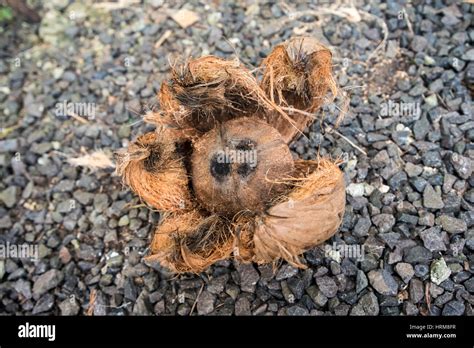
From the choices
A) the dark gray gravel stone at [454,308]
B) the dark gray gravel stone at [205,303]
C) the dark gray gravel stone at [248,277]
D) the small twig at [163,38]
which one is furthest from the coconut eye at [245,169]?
the small twig at [163,38]

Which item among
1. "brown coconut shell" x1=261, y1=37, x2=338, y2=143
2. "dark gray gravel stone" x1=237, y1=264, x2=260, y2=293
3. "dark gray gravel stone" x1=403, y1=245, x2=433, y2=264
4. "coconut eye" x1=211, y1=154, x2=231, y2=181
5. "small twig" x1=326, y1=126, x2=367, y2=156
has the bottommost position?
"dark gray gravel stone" x1=237, y1=264, x2=260, y2=293

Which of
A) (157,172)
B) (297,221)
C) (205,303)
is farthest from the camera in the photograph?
(205,303)

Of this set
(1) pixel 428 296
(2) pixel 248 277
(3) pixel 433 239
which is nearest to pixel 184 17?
(2) pixel 248 277

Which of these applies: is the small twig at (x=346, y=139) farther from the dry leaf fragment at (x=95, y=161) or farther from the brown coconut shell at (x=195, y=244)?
the dry leaf fragment at (x=95, y=161)

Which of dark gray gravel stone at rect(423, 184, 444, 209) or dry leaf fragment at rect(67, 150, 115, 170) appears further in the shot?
dry leaf fragment at rect(67, 150, 115, 170)

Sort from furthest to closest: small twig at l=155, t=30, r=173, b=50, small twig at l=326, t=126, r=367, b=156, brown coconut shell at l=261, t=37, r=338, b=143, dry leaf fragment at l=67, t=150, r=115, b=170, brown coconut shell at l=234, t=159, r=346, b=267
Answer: small twig at l=155, t=30, r=173, b=50 < dry leaf fragment at l=67, t=150, r=115, b=170 < small twig at l=326, t=126, r=367, b=156 < brown coconut shell at l=261, t=37, r=338, b=143 < brown coconut shell at l=234, t=159, r=346, b=267

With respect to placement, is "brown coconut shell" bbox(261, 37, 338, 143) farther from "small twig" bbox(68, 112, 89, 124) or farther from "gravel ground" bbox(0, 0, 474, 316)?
"small twig" bbox(68, 112, 89, 124)

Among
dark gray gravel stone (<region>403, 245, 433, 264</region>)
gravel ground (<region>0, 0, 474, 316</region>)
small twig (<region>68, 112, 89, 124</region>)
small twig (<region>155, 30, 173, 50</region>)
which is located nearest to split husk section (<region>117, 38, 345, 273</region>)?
gravel ground (<region>0, 0, 474, 316</region>)

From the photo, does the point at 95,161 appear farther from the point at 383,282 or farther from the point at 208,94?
the point at 383,282
